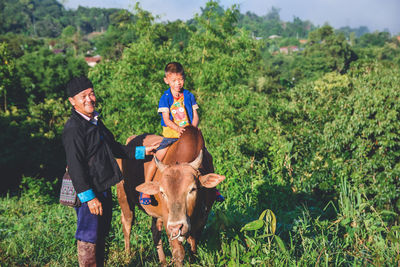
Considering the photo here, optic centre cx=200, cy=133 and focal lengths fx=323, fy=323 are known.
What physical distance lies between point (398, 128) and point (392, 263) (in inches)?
208

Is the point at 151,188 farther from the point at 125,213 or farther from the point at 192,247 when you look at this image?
the point at 125,213

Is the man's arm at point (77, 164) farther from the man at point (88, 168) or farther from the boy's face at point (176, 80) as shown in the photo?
the boy's face at point (176, 80)

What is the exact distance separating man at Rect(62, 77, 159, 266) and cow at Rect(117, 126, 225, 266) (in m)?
0.44

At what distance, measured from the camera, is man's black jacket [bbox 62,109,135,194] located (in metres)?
3.19

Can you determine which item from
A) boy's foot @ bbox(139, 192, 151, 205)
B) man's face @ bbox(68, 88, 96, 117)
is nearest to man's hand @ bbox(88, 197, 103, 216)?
boy's foot @ bbox(139, 192, 151, 205)

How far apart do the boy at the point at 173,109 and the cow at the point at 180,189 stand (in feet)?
0.51

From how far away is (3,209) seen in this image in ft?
30.5

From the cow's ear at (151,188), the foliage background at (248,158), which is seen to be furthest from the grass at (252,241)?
the cow's ear at (151,188)

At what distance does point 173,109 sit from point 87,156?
1.43m

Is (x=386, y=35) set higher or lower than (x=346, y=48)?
higher

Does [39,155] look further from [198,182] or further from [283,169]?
[198,182]

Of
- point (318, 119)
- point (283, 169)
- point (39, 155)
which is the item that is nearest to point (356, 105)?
point (318, 119)

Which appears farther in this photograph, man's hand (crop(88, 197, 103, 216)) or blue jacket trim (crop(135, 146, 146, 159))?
blue jacket trim (crop(135, 146, 146, 159))

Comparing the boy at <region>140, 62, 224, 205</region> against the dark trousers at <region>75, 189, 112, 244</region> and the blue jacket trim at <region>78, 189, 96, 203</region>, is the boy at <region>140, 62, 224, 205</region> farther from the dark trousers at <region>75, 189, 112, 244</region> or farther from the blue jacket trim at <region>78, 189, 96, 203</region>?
the blue jacket trim at <region>78, 189, 96, 203</region>
